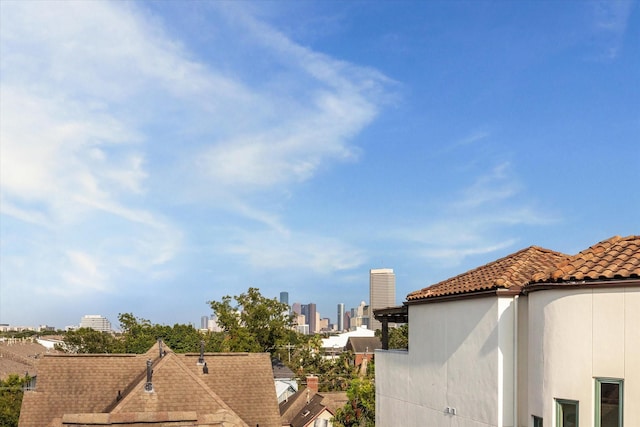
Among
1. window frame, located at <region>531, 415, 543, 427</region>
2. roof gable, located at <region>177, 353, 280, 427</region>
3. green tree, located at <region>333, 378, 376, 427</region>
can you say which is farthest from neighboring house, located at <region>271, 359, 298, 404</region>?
window frame, located at <region>531, 415, 543, 427</region>

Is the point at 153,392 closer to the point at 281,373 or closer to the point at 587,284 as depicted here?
the point at 587,284

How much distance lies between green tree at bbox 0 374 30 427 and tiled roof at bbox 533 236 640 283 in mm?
33930

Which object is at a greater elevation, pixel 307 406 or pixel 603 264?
pixel 603 264

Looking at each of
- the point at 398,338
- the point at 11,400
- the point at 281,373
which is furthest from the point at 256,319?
the point at 398,338

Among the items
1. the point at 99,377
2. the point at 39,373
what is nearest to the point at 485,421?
the point at 99,377

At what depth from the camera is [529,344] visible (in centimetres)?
1309

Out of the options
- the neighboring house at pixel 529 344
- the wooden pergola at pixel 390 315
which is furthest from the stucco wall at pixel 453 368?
the wooden pergola at pixel 390 315

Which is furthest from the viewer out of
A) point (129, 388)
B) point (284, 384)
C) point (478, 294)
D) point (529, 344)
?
point (284, 384)

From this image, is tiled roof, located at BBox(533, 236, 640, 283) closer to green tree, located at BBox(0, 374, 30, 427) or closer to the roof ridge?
the roof ridge

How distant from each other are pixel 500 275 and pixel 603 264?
10.2 ft

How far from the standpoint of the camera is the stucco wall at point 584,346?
10.9 metres

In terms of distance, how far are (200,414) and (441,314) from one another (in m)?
8.92

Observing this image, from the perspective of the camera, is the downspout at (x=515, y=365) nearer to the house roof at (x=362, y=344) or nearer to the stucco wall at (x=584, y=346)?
the stucco wall at (x=584, y=346)

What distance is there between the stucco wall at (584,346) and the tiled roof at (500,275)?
1603mm
